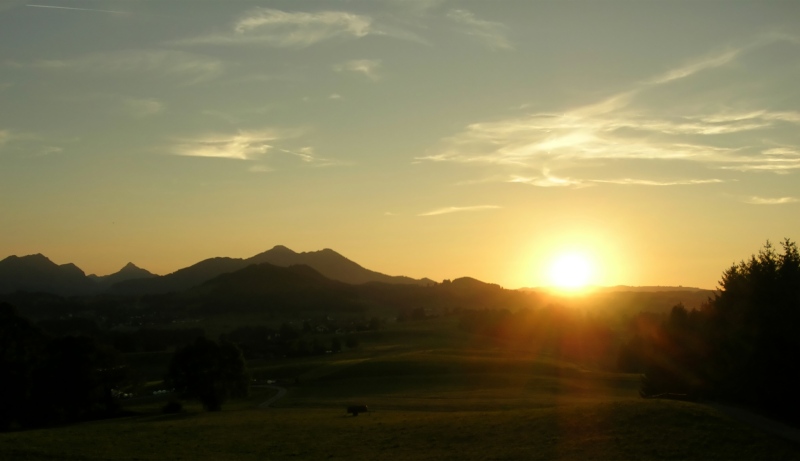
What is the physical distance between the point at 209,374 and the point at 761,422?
5429cm

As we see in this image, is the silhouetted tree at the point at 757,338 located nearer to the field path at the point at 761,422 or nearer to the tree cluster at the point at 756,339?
the tree cluster at the point at 756,339

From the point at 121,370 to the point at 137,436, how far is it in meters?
36.1

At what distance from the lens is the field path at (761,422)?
1336 inches

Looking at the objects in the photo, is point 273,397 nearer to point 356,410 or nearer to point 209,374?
point 209,374

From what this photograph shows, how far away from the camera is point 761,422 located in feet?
121

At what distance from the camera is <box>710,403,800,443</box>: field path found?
33.9 m

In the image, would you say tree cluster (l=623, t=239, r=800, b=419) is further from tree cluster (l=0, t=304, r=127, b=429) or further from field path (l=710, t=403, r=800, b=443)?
tree cluster (l=0, t=304, r=127, b=429)

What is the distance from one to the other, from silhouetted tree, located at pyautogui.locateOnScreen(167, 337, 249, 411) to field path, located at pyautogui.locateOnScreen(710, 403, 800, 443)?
165ft

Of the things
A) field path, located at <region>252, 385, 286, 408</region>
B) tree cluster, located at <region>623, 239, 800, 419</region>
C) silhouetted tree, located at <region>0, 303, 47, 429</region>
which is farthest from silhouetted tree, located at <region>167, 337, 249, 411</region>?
tree cluster, located at <region>623, 239, 800, 419</region>

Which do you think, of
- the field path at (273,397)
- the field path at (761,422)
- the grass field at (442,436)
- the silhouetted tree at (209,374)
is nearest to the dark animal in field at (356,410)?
the grass field at (442,436)

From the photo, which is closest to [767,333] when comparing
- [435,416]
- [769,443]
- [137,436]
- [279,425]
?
[769,443]

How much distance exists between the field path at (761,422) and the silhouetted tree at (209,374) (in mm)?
50149

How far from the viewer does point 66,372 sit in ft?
236

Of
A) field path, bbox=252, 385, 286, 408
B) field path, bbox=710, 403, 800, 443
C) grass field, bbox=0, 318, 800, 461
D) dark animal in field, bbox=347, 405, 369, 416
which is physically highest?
field path, bbox=710, 403, 800, 443
